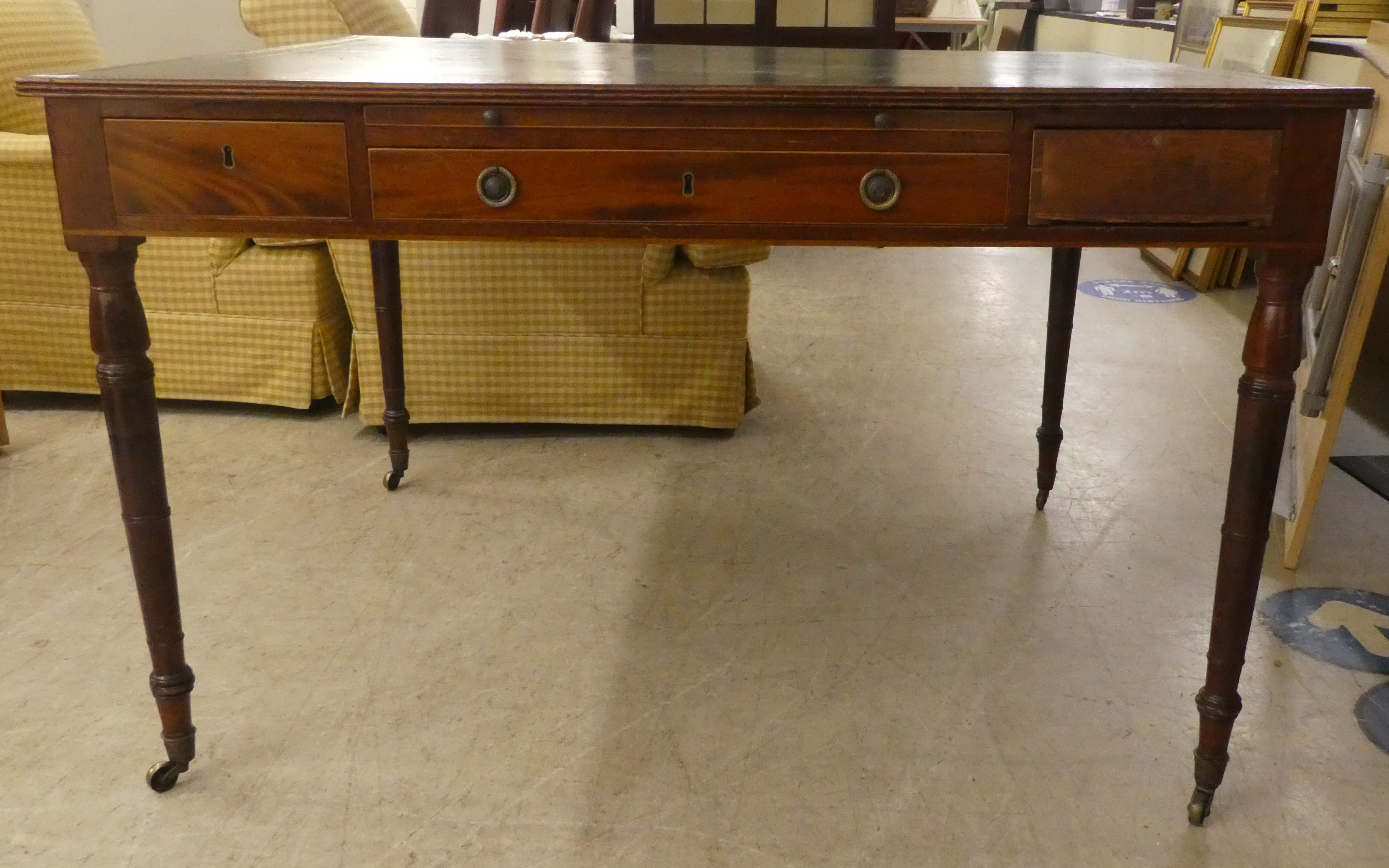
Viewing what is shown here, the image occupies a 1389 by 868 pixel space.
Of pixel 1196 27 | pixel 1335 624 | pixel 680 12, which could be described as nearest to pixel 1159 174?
pixel 1335 624

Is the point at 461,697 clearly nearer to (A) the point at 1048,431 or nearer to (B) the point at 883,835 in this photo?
(B) the point at 883,835

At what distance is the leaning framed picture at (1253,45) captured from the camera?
10.9ft

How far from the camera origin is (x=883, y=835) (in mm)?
1292

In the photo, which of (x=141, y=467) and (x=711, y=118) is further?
(x=141, y=467)

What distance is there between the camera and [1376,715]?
4.97ft

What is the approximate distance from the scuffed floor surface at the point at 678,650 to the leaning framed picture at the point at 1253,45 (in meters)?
1.27

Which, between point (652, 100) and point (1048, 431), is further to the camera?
point (1048, 431)

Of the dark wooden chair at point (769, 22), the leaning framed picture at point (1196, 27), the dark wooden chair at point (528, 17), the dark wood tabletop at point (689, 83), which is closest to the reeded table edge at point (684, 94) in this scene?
the dark wood tabletop at point (689, 83)

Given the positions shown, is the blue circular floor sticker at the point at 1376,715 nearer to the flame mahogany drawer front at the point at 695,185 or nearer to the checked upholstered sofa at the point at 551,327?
the flame mahogany drawer front at the point at 695,185

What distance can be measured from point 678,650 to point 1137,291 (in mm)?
2780

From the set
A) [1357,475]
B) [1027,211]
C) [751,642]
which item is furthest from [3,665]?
[1357,475]

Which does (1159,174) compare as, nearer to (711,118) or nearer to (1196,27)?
(711,118)

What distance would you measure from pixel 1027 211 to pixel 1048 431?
0.98m

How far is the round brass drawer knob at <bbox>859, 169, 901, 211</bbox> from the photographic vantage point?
3.76 ft
